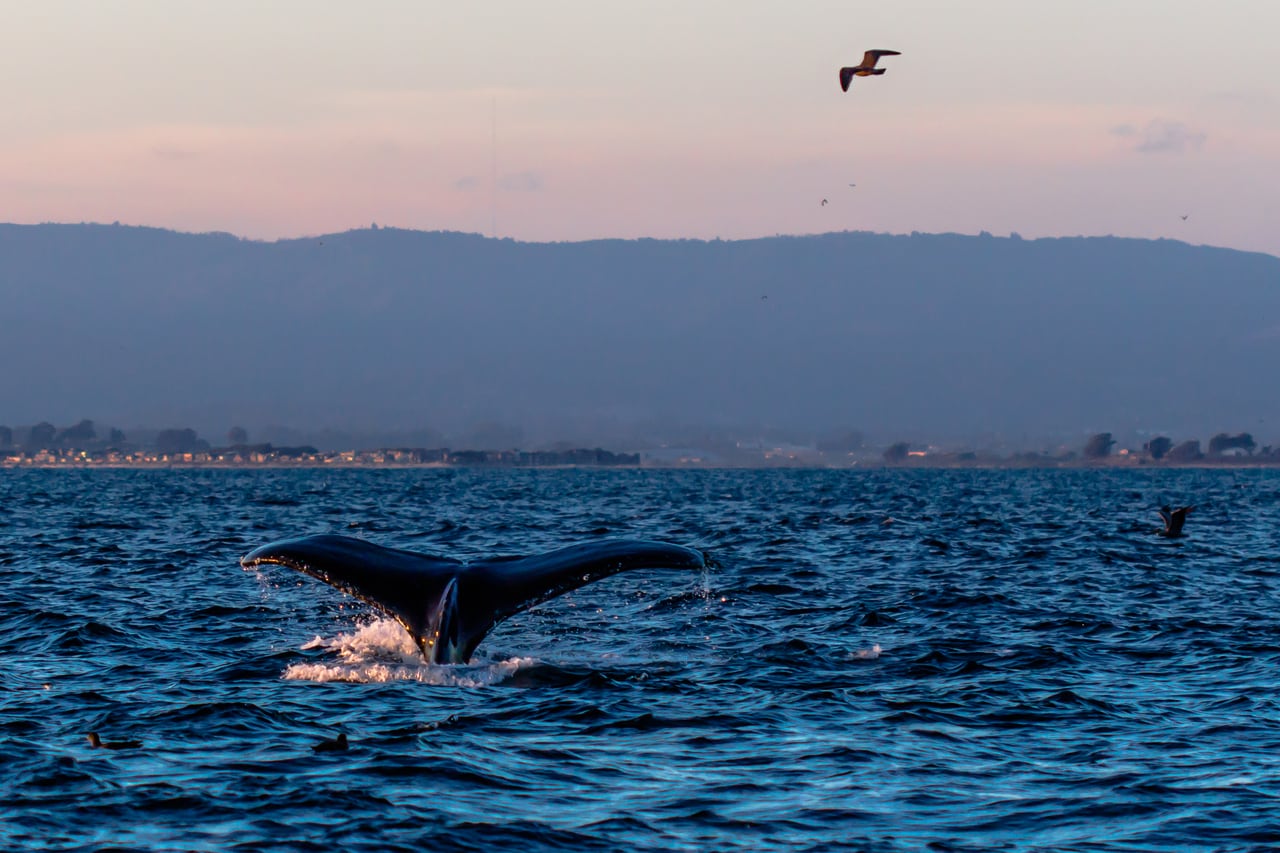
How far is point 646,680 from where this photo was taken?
1797cm

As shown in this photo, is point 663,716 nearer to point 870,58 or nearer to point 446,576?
point 446,576

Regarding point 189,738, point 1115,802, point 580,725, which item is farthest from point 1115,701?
point 189,738

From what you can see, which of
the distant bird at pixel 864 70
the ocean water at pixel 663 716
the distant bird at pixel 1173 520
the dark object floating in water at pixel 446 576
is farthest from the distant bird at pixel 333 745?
the distant bird at pixel 1173 520

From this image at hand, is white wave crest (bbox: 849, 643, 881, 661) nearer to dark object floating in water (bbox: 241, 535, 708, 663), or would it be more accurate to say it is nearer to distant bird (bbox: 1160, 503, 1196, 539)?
dark object floating in water (bbox: 241, 535, 708, 663)

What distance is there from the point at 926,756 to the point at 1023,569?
71.3 feet

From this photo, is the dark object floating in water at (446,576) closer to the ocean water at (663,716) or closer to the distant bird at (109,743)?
the ocean water at (663,716)

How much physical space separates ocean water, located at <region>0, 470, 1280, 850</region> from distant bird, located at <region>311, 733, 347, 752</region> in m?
0.16

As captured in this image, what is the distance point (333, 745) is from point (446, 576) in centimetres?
261

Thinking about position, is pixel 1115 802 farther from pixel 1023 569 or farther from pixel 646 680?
pixel 1023 569

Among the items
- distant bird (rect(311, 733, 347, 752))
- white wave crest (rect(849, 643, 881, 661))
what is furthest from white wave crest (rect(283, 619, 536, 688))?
white wave crest (rect(849, 643, 881, 661))

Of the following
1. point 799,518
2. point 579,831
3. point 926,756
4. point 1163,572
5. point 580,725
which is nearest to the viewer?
point 579,831

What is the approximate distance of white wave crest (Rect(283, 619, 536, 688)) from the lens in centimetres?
1755

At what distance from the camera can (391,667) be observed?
1819cm

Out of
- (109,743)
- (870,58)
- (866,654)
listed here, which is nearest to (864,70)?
(870,58)
